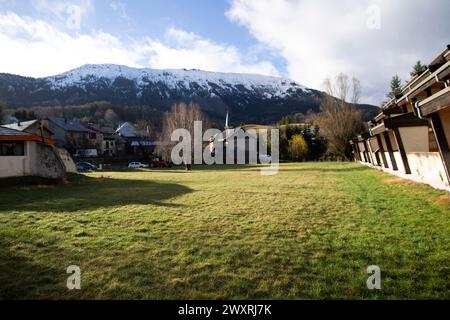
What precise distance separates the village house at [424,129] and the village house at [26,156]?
20.8m

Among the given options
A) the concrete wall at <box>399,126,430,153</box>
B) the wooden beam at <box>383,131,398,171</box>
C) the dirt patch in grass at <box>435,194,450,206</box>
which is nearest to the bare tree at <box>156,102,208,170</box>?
the wooden beam at <box>383,131,398,171</box>

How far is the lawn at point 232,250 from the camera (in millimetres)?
3994

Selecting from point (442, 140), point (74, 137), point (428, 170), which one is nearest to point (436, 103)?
point (442, 140)

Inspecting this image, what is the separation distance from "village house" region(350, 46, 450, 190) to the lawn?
5.58ft

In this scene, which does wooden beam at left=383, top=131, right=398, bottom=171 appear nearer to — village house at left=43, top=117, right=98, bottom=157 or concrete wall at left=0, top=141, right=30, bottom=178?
Answer: concrete wall at left=0, top=141, right=30, bottom=178

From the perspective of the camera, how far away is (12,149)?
18781mm

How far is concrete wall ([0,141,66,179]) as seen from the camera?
19.1 meters

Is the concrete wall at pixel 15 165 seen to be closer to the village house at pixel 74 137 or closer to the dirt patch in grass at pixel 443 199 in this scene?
the dirt patch in grass at pixel 443 199

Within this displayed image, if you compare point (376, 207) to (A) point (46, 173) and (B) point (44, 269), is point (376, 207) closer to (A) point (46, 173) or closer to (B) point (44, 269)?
(B) point (44, 269)

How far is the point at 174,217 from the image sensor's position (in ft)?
27.9

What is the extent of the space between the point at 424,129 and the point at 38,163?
987 inches
